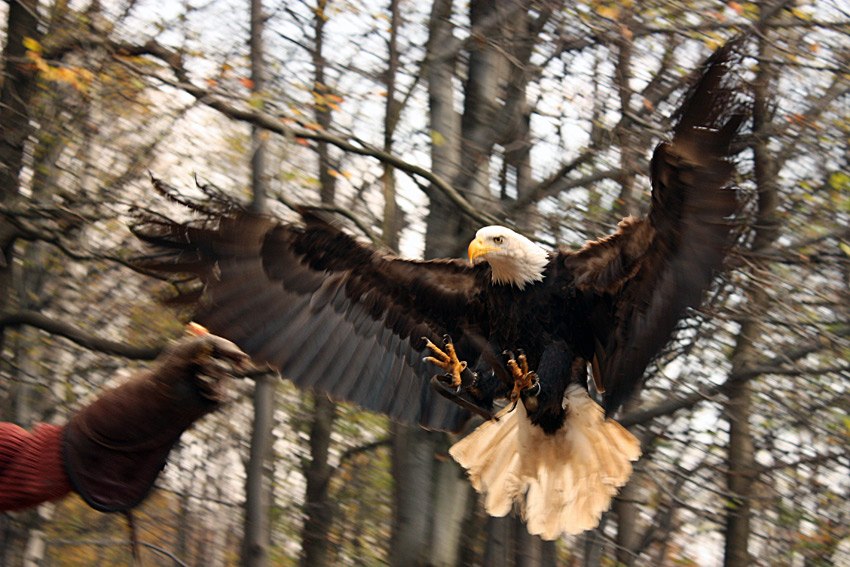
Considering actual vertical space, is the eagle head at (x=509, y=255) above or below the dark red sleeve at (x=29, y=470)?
above

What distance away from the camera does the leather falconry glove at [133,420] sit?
281 cm

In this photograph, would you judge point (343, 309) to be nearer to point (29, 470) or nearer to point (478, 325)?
point (478, 325)

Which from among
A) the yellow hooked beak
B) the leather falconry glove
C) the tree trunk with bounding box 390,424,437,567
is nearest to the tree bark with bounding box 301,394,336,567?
the tree trunk with bounding box 390,424,437,567

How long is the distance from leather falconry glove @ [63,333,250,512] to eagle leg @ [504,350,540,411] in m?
1.48

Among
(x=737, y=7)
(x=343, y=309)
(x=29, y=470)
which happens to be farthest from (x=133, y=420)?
(x=737, y=7)

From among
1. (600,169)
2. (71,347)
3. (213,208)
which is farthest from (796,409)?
(71,347)

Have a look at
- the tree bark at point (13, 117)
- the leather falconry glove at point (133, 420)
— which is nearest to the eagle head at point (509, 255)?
the leather falconry glove at point (133, 420)

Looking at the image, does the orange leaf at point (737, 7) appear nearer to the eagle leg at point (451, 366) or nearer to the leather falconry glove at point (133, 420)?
the eagle leg at point (451, 366)

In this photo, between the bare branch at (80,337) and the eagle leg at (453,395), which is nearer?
the eagle leg at (453,395)

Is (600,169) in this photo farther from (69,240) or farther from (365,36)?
(69,240)

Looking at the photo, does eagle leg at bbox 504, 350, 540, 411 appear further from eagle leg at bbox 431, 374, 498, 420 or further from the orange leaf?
the orange leaf

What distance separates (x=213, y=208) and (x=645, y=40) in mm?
2655

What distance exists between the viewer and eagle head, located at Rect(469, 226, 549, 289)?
403 cm

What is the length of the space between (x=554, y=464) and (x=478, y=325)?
2.70ft
